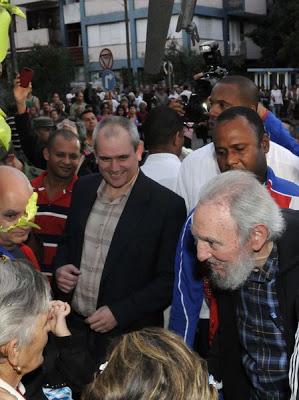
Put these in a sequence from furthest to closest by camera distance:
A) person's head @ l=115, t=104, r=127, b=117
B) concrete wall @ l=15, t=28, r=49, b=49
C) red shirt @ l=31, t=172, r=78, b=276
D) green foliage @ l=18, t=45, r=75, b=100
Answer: concrete wall @ l=15, t=28, r=49, b=49, green foliage @ l=18, t=45, r=75, b=100, person's head @ l=115, t=104, r=127, b=117, red shirt @ l=31, t=172, r=78, b=276

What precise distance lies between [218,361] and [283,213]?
2.38 ft

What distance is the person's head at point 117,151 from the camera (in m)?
3.21

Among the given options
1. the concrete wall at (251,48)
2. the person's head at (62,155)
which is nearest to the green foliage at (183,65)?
the concrete wall at (251,48)

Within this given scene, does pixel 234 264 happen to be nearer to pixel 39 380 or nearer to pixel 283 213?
pixel 283 213

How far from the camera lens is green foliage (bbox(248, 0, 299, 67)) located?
1426 inches

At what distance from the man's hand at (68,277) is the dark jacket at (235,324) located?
2.68 feet

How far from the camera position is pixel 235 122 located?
2883mm

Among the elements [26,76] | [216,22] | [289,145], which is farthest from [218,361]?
[216,22]

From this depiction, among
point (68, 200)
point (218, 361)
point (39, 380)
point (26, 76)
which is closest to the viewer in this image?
point (39, 380)

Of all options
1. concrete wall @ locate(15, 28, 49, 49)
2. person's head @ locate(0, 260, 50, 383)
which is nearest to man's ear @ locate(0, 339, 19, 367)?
person's head @ locate(0, 260, 50, 383)

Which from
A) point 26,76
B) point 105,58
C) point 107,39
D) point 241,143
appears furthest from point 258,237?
point 107,39

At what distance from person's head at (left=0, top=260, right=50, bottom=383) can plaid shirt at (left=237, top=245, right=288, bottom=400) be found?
2.58ft

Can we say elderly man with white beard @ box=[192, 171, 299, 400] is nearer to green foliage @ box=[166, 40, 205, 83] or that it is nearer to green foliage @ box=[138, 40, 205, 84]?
green foliage @ box=[138, 40, 205, 84]

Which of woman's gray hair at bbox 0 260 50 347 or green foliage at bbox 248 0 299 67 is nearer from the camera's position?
woman's gray hair at bbox 0 260 50 347
